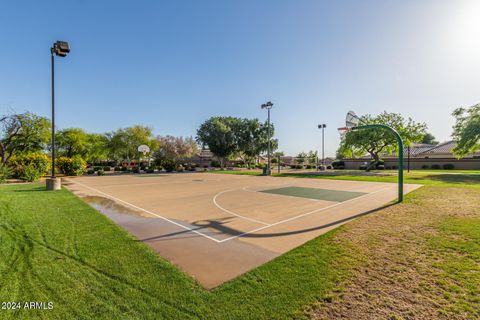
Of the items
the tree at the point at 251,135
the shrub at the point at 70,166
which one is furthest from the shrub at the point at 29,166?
the tree at the point at 251,135

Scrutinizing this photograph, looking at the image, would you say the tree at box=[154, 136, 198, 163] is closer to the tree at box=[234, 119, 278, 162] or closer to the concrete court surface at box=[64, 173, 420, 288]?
the tree at box=[234, 119, 278, 162]

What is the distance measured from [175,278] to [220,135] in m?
37.5

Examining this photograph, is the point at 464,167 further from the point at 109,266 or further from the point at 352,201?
the point at 109,266

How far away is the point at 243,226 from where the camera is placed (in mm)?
6449

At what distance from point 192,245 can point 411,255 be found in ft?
14.4

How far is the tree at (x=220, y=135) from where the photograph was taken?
40.4 m

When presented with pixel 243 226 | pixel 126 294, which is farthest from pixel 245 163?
pixel 126 294

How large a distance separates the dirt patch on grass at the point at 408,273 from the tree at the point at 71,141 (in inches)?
1914

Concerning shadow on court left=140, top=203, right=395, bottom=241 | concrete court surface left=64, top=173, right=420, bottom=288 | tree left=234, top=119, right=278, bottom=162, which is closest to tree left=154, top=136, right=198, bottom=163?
tree left=234, top=119, right=278, bottom=162

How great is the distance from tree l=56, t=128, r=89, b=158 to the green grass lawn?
143ft

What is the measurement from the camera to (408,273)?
3633 mm

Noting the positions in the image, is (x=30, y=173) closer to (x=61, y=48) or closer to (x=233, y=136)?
(x=61, y=48)

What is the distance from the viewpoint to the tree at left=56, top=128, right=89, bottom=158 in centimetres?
4106

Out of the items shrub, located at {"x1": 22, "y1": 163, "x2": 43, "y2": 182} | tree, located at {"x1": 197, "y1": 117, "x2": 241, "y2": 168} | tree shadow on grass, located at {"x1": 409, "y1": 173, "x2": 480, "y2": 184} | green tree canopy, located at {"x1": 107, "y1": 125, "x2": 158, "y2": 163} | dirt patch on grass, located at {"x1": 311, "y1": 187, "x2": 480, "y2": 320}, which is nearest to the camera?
dirt patch on grass, located at {"x1": 311, "y1": 187, "x2": 480, "y2": 320}
